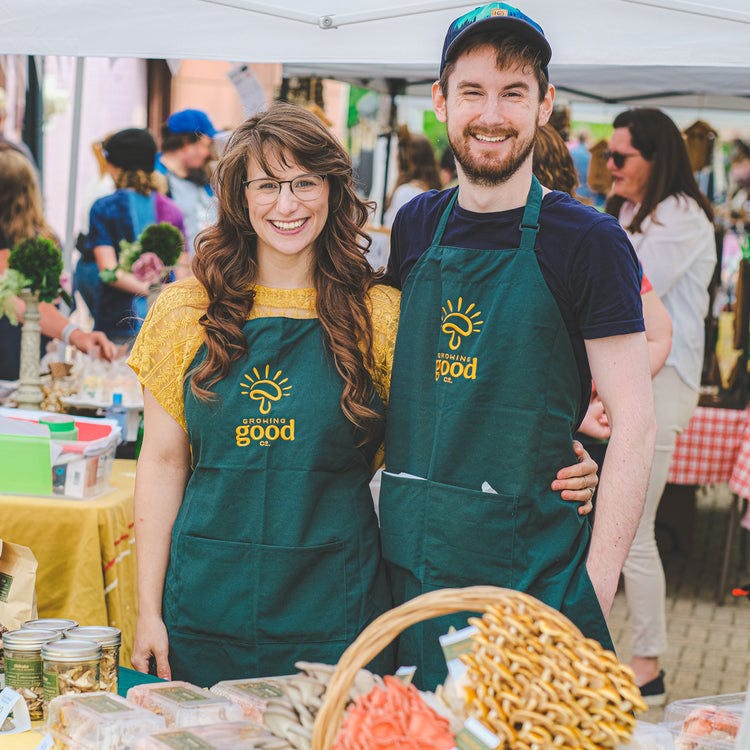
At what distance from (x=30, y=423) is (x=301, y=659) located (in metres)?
1.17

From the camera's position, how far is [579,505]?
2.01m

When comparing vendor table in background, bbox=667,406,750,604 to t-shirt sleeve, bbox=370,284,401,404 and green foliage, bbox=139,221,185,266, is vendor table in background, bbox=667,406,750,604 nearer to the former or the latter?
green foliage, bbox=139,221,185,266

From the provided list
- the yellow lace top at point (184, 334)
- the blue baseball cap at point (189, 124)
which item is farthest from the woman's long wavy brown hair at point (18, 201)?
the yellow lace top at point (184, 334)

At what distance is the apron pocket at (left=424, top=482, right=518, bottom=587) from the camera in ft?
6.32

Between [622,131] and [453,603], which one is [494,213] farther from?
[622,131]

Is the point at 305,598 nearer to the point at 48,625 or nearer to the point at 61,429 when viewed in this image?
the point at 48,625

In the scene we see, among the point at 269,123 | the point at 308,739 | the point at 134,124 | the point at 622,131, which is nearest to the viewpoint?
the point at 308,739

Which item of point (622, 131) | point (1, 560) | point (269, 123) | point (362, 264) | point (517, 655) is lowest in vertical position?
point (1, 560)

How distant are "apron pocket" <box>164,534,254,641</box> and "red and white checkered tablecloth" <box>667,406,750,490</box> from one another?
3.67 metres

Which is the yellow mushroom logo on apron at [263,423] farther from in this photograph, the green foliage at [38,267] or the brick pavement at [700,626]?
the brick pavement at [700,626]

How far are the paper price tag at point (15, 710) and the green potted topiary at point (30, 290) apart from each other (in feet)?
6.36

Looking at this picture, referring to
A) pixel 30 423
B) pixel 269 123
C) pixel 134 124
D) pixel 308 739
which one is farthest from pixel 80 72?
pixel 134 124

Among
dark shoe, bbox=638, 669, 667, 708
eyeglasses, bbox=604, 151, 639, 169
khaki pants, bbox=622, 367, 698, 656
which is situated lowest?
dark shoe, bbox=638, 669, 667, 708

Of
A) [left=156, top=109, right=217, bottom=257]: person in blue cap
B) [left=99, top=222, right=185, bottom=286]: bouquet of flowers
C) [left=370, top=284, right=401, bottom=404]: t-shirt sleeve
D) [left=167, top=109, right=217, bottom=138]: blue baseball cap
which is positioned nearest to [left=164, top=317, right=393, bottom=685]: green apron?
[left=370, top=284, right=401, bottom=404]: t-shirt sleeve
